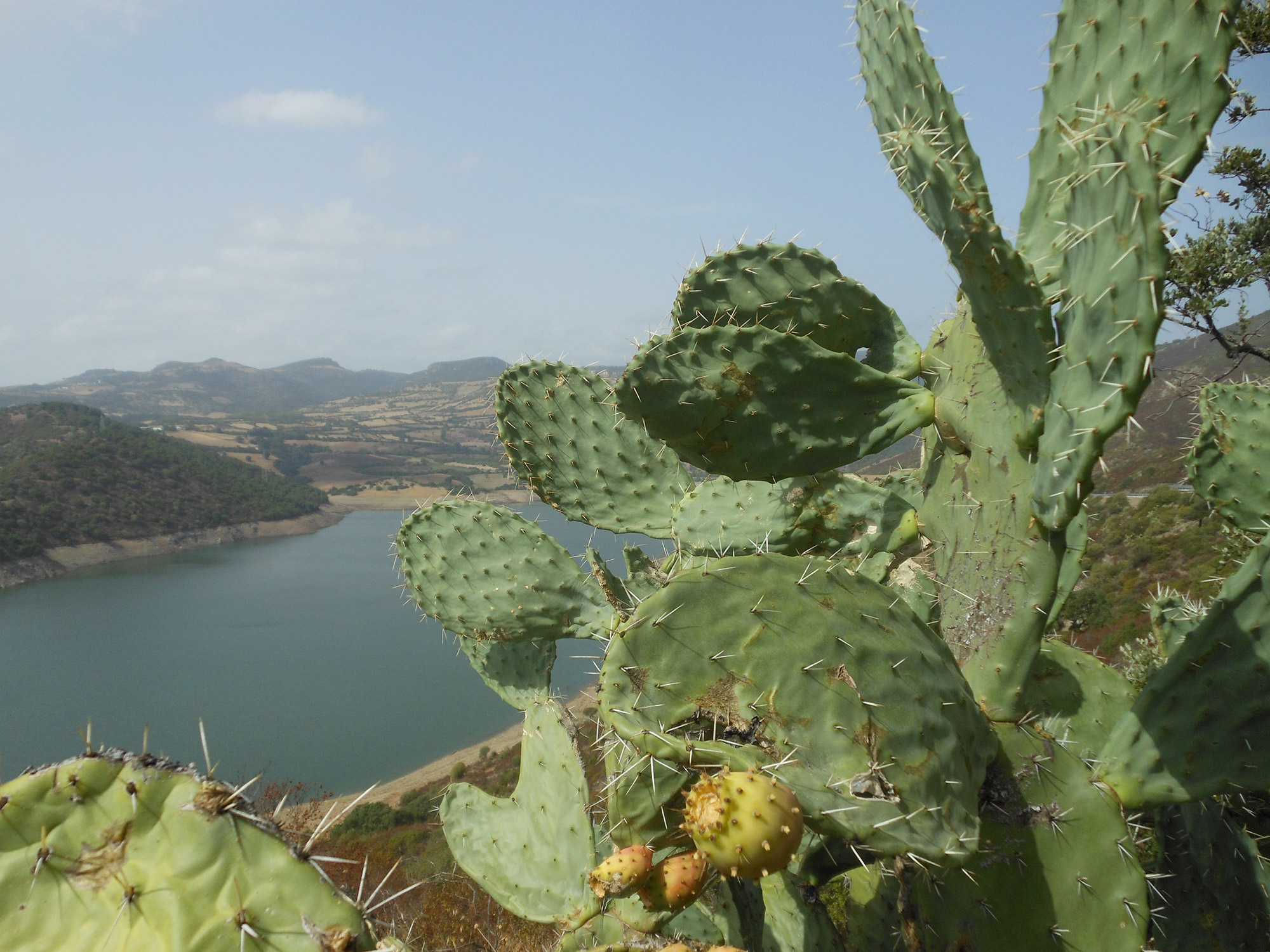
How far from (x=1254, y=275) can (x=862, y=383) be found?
218 inches

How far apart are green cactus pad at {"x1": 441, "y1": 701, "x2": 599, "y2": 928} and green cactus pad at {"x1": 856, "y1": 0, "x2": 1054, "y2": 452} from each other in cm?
144

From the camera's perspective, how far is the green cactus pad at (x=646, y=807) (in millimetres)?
1104

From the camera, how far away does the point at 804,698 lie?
3.23 ft

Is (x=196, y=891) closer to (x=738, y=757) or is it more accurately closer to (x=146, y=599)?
(x=738, y=757)

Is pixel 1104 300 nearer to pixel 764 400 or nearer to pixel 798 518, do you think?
pixel 764 400

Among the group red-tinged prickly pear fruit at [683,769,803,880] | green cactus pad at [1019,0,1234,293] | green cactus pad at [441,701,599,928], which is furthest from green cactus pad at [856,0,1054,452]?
green cactus pad at [441,701,599,928]

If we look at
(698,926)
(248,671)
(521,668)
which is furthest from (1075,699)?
(248,671)

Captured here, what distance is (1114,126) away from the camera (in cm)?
91

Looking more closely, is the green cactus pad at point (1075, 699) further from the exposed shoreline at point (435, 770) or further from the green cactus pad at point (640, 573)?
the exposed shoreline at point (435, 770)

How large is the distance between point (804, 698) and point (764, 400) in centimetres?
58

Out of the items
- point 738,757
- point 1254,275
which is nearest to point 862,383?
point 738,757

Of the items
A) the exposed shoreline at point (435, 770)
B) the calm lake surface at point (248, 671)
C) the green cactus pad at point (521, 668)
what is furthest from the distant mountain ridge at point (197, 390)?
the green cactus pad at point (521, 668)

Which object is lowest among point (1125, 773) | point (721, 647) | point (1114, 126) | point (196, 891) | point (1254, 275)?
point (1125, 773)

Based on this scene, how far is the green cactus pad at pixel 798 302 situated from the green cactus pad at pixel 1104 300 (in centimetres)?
48
